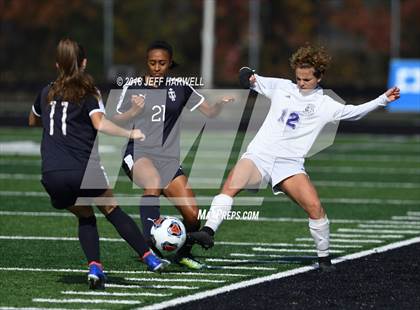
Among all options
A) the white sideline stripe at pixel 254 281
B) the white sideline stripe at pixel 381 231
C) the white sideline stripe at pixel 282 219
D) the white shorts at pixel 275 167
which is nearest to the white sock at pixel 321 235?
the white sideline stripe at pixel 254 281

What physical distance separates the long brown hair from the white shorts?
6.37 feet

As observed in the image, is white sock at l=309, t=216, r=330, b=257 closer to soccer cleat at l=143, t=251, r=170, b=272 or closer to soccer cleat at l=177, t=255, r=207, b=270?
soccer cleat at l=177, t=255, r=207, b=270

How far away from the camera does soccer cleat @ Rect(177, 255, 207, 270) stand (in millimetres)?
10234

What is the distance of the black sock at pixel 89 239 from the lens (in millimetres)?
8984

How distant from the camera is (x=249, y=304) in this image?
8.45m

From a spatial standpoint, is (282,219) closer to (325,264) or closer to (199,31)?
(325,264)

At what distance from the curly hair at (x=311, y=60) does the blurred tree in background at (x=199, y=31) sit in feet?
151

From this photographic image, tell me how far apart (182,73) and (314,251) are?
147ft

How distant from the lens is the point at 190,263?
10.3 meters

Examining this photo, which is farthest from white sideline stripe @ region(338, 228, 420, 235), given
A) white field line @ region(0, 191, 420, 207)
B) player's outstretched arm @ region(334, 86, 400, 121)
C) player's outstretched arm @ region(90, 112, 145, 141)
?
player's outstretched arm @ region(90, 112, 145, 141)

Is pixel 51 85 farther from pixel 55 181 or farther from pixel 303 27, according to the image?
pixel 303 27

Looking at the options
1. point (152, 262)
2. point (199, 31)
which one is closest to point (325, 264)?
point (152, 262)

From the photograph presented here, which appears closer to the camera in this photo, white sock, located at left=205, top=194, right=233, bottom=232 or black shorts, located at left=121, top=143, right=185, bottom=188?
white sock, located at left=205, top=194, right=233, bottom=232

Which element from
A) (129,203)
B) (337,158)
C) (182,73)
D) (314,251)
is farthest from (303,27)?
(314,251)
